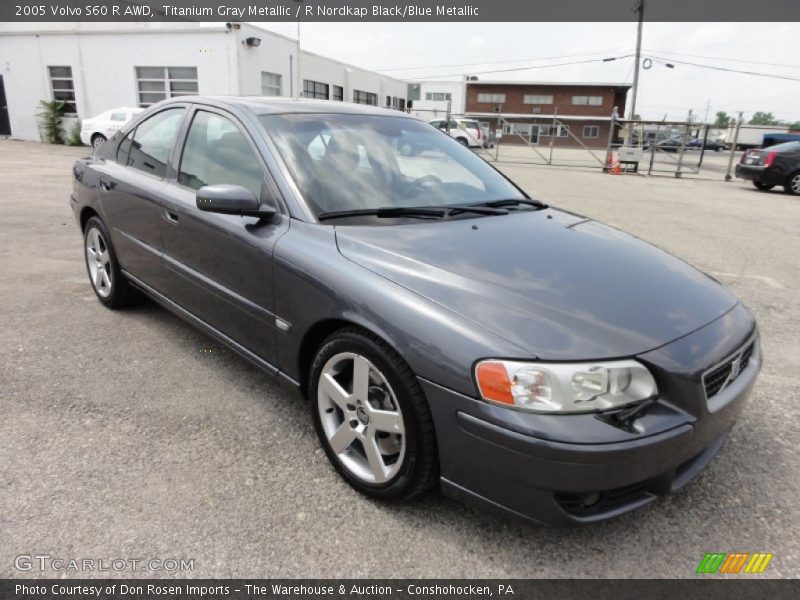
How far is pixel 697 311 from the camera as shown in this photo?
2219 millimetres

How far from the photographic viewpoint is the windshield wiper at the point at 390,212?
8.44 ft

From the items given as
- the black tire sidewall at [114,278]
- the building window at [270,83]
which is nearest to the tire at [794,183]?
the black tire sidewall at [114,278]

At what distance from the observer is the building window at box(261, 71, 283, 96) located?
906 inches

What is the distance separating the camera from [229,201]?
2498 millimetres

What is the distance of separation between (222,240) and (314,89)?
2765 centimetres

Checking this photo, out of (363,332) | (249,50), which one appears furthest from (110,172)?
(249,50)

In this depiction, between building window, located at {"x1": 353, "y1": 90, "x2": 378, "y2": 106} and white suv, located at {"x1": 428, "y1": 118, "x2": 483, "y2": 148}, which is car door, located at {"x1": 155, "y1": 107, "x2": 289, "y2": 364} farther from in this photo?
building window, located at {"x1": 353, "y1": 90, "x2": 378, "y2": 106}

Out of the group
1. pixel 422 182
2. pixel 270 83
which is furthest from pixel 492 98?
pixel 422 182

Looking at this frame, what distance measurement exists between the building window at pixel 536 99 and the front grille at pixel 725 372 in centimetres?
5843

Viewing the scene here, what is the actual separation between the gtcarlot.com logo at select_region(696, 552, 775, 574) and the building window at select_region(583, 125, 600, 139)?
53.5 m

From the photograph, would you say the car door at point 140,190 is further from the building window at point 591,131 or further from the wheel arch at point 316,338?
the building window at point 591,131

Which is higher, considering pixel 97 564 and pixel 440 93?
pixel 440 93

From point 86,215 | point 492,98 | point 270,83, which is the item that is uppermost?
point 492,98

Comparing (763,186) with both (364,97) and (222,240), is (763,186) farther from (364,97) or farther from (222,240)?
(364,97)
